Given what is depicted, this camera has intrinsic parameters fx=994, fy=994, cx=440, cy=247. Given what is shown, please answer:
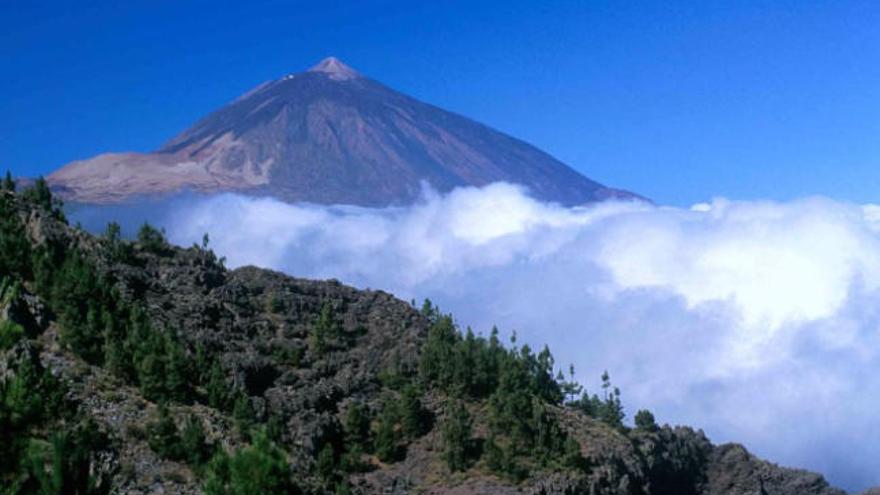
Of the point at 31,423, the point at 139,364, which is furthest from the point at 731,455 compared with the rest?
the point at 31,423

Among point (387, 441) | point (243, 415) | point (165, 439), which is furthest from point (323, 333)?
point (165, 439)

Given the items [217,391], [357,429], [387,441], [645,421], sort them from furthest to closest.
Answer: [645,421] < [357,429] < [387,441] < [217,391]

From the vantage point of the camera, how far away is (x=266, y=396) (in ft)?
206

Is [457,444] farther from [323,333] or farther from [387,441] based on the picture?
[323,333]

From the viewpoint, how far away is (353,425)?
6128 centimetres

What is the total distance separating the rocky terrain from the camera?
4403 cm

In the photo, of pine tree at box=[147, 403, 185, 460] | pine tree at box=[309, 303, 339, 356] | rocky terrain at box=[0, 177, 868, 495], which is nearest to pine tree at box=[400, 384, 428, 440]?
rocky terrain at box=[0, 177, 868, 495]

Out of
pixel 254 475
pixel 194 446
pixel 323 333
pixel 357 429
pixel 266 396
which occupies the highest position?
pixel 323 333

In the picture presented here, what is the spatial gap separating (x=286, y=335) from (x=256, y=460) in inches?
1271

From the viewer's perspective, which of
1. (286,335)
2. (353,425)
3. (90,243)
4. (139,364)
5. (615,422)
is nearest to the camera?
(139,364)

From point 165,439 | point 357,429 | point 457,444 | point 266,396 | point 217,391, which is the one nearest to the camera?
point 165,439

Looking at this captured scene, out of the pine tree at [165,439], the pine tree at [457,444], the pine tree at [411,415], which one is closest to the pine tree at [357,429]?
the pine tree at [411,415]

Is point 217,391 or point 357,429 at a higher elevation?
point 357,429

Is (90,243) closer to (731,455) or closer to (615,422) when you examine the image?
(615,422)
